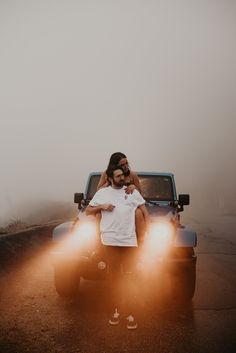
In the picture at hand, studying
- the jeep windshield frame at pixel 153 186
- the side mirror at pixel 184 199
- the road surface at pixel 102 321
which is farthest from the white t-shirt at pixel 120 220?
the jeep windshield frame at pixel 153 186

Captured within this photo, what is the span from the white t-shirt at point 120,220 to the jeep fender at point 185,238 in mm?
1039

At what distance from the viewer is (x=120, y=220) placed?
3551 millimetres

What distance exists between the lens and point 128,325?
3717mm

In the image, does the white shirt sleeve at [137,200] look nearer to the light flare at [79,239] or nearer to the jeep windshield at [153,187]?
the light flare at [79,239]

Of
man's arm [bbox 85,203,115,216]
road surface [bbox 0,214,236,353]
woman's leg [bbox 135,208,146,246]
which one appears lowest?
road surface [bbox 0,214,236,353]

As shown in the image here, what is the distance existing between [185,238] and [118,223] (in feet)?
4.27

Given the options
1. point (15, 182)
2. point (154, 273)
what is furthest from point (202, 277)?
point (15, 182)

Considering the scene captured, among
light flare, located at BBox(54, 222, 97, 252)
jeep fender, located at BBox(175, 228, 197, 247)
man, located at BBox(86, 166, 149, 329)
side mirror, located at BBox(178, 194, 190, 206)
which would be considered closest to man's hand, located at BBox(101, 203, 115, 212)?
man, located at BBox(86, 166, 149, 329)

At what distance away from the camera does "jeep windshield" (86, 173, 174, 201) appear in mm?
6594

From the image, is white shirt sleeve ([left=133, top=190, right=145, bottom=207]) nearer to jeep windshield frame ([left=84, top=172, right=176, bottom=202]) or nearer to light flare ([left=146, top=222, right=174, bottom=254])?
light flare ([left=146, top=222, right=174, bottom=254])

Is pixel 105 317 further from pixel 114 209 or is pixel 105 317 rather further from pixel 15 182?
pixel 15 182

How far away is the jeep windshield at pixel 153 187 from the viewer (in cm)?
659

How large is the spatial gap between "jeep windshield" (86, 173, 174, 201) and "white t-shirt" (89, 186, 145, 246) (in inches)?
114

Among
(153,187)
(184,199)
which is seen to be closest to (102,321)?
(184,199)
